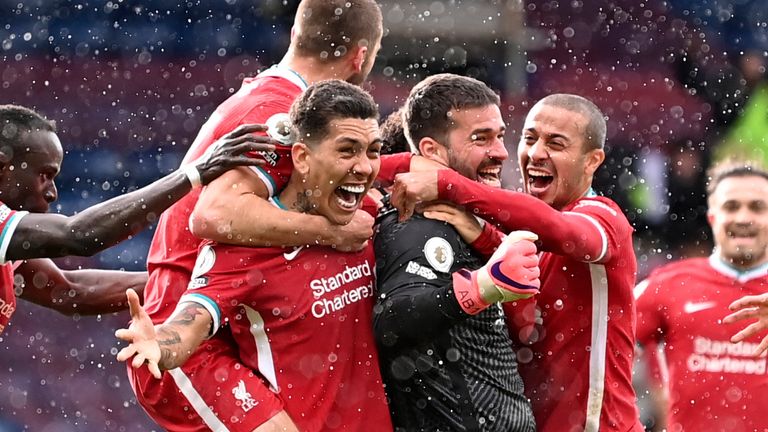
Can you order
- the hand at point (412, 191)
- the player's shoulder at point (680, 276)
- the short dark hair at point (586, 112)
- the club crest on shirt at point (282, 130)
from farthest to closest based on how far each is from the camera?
the player's shoulder at point (680, 276) < the short dark hair at point (586, 112) < the club crest on shirt at point (282, 130) < the hand at point (412, 191)

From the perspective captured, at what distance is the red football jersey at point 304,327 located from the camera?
14.5 ft

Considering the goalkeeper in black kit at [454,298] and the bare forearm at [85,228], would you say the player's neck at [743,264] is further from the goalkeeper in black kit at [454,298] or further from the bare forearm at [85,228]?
the bare forearm at [85,228]

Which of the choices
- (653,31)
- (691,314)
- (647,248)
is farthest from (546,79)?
(691,314)

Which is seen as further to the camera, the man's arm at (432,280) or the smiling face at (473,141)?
the smiling face at (473,141)

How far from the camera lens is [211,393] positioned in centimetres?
465

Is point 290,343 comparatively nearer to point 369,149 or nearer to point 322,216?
point 322,216

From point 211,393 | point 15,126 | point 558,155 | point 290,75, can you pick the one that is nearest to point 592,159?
point 558,155

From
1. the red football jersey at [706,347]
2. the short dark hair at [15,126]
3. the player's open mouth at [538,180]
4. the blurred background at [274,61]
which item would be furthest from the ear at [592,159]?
the blurred background at [274,61]

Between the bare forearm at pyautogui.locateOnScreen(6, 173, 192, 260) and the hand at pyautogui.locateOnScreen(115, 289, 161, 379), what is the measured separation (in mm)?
1028

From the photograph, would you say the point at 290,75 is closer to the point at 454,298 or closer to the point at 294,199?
the point at 294,199

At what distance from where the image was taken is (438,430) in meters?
4.30

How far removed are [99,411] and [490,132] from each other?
731 centimetres

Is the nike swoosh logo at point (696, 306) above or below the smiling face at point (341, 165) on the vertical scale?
below

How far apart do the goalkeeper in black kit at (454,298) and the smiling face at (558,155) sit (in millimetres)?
373
